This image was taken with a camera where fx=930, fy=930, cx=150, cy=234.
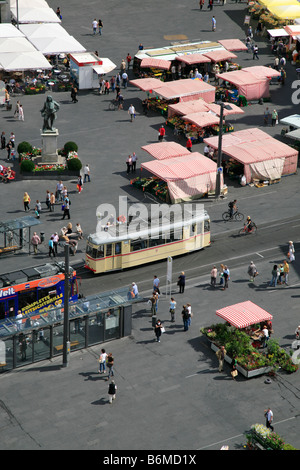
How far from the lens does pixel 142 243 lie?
55.0 m

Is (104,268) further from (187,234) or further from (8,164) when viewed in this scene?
(8,164)

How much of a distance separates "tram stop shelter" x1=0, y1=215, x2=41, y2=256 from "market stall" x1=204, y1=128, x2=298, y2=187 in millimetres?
17171

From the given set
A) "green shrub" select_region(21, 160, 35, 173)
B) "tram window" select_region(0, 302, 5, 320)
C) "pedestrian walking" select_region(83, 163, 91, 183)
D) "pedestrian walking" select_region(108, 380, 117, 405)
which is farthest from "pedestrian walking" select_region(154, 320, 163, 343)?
"green shrub" select_region(21, 160, 35, 173)

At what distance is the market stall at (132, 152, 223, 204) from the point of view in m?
62.9

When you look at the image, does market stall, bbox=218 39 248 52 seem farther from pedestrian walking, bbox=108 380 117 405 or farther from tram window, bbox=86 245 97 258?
pedestrian walking, bbox=108 380 117 405

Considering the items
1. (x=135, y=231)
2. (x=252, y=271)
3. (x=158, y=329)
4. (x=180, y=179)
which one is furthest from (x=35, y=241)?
(x=252, y=271)

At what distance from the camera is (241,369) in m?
45.9

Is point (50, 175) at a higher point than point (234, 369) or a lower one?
higher

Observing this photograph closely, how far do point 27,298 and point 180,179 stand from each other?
59.4 ft

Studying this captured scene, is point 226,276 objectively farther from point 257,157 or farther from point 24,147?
point 24,147

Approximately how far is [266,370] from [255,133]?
27.9 meters

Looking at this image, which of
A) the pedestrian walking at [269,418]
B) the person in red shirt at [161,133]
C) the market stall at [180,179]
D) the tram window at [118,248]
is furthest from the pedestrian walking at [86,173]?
the pedestrian walking at [269,418]

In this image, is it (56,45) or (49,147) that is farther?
(56,45)
